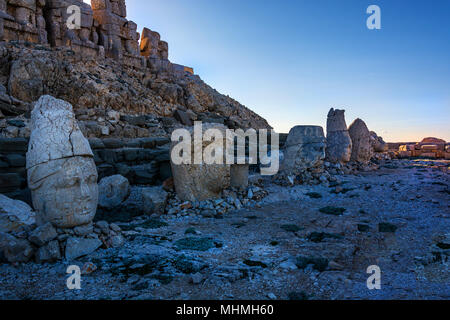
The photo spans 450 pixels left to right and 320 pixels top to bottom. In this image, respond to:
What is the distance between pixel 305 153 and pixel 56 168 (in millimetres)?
7741

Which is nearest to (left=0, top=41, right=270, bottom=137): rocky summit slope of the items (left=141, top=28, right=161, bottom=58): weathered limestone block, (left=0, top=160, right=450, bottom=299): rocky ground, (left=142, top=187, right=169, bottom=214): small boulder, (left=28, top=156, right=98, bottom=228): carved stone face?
(left=141, top=28, right=161, bottom=58): weathered limestone block

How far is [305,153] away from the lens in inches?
374

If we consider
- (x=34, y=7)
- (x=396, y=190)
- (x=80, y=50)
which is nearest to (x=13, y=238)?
(x=396, y=190)

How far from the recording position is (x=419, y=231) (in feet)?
15.6

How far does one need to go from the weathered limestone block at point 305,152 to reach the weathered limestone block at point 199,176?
349cm

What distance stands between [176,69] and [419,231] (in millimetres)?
27282

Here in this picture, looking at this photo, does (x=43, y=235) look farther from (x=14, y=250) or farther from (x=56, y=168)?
(x=56, y=168)

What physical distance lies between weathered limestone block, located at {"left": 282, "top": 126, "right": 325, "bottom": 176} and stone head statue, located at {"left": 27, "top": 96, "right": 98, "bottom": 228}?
6937 millimetres

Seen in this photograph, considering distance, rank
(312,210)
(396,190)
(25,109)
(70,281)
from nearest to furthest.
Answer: (70,281) → (312,210) → (396,190) → (25,109)

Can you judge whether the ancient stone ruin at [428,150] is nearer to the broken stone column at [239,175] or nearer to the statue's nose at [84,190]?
the broken stone column at [239,175]

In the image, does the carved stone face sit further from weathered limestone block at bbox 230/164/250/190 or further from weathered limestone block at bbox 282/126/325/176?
weathered limestone block at bbox 282/126/325/176

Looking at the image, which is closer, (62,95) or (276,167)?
(276,167)

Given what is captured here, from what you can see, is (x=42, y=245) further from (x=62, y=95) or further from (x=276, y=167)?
(x=62, y=95)

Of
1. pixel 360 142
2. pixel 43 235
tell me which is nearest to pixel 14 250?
pixel 43 235
